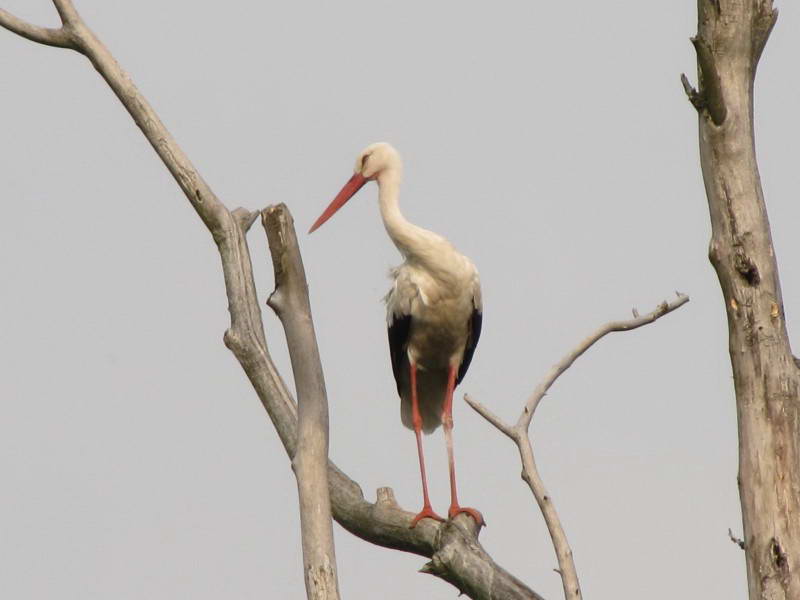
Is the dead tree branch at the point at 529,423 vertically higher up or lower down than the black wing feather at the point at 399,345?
lower down

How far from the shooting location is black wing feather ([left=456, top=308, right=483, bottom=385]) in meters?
10.1

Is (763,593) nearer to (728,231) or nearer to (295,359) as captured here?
(728,231)

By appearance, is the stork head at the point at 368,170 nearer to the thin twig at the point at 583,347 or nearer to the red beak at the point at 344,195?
the red beak at the point at 344,195

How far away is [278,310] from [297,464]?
73 centimetres

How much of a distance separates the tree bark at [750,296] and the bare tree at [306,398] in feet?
0.59

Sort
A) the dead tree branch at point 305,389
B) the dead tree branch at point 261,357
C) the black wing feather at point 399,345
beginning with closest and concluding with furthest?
the dead tree branch at point 305,389 → the dead tree branch at point 261,357 → the black wing feather at point 399,345

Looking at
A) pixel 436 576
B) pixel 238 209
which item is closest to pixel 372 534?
pixel 436 576

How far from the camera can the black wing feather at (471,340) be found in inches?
398

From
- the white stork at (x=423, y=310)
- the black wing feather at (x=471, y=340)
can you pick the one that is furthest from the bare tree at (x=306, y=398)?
the black wing feather at (x=471, y=340)

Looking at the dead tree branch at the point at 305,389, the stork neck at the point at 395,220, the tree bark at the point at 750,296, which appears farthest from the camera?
the stork neck at the point at 395,220

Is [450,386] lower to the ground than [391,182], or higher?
lower

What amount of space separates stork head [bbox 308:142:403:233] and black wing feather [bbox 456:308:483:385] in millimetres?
1108

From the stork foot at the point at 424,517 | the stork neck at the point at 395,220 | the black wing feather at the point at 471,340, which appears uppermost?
the stork neck at the point at 395,220

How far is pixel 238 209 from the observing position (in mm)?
8336
